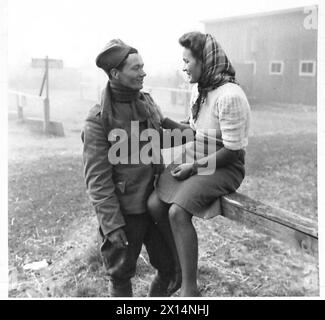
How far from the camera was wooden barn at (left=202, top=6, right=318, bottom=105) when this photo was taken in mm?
1517

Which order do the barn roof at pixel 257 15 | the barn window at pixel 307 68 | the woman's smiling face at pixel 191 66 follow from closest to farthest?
1. the woman's smiling face at pixel 191 66
2. the barn roof at pixel 257 15
3. the barn window at pixel 307 68

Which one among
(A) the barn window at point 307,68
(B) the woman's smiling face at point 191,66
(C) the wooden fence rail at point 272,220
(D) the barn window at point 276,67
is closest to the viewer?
(C) the wooden fence rail at point 272,220

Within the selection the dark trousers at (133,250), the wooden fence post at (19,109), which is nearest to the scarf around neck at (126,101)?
the dark trousers at (133,250)

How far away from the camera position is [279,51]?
1.78 m

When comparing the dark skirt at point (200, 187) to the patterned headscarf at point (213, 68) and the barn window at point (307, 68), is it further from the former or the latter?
the barn window at point (307, 68)

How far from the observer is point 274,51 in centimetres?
179

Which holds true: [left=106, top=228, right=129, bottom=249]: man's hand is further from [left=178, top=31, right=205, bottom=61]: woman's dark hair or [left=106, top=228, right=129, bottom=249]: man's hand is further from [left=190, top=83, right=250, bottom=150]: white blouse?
[left=178, top=31, right=205, bottom=61]: woman's dark hair

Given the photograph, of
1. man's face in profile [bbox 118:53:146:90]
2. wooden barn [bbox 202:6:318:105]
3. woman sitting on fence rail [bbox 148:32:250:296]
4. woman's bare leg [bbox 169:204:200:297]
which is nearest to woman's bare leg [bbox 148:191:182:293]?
woman sitting on fence rail [bbox 148:32:250:296]

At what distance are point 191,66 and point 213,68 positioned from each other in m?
0.06

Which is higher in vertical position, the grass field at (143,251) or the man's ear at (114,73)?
the man's ear at (114,73)

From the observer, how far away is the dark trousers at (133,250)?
1.18m
